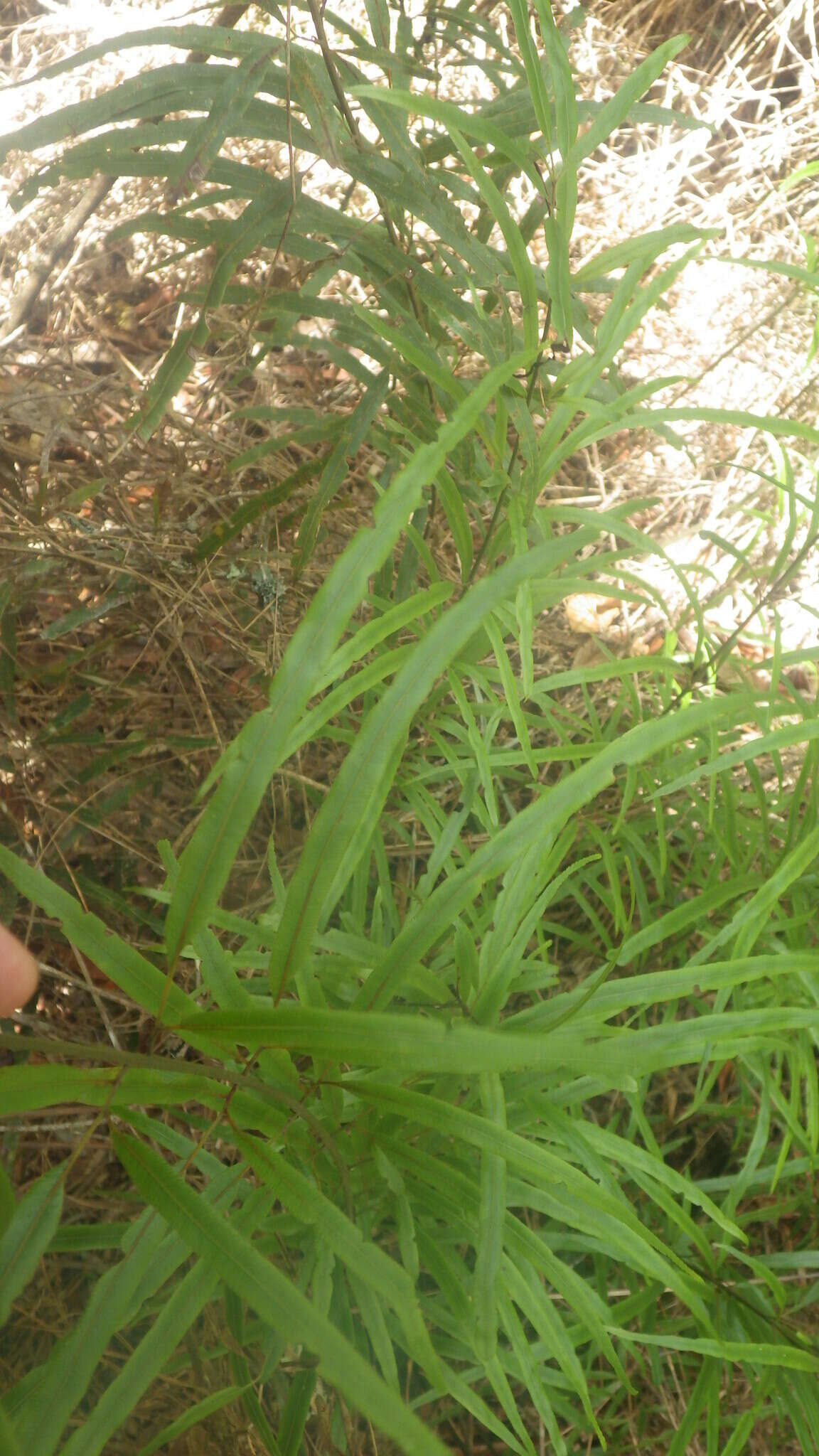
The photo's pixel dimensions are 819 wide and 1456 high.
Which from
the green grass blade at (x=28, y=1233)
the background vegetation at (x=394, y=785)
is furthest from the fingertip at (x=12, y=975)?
the green grass blade at (x=28, y=1233)

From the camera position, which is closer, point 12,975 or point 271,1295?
point 271,1295

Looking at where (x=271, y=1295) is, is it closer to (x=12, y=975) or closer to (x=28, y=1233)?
(x=28, y=1233)

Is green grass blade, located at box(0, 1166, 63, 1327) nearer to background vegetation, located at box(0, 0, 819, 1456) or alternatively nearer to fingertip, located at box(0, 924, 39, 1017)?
background vegetation, located at box(0, 0, 819, 1456)

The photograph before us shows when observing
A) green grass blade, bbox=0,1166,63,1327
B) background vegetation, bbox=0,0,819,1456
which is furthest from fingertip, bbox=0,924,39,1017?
green grass blade, bbox=0,1166,63,1327

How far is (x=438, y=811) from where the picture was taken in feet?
2.77

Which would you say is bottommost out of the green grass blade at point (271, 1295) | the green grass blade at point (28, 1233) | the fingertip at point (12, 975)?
the green grass blade at point (271, 1295)

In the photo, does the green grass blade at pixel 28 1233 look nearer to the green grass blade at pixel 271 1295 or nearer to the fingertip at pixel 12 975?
the green grass blade at pixel 271 1295

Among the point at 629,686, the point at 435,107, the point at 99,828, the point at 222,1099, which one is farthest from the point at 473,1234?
the point at 435,107

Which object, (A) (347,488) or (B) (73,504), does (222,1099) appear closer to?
(B) (73,504)

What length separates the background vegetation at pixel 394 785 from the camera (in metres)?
0.40

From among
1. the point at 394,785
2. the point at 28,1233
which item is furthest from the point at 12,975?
the point at 394,785

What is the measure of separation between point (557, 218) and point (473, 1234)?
0.66 m

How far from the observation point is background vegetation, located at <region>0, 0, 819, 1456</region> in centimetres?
40

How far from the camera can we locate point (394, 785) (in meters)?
0.88
